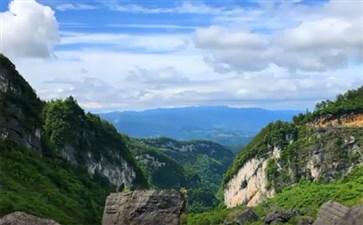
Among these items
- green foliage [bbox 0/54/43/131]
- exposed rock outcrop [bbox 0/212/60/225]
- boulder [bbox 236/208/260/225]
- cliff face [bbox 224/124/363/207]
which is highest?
green foliage [bbox 0/54/43/131]

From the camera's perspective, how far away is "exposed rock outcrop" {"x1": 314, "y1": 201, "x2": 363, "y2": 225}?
25.4 metres

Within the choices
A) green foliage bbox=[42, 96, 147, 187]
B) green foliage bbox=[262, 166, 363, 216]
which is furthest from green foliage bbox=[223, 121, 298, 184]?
green foliage bbox=[42, 96, 147, 187]

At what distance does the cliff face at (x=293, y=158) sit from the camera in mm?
124250

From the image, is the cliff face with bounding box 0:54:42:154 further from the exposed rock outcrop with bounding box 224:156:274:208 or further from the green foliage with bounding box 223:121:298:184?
the exposed rock outcrop with bounding box 224:156:274:208

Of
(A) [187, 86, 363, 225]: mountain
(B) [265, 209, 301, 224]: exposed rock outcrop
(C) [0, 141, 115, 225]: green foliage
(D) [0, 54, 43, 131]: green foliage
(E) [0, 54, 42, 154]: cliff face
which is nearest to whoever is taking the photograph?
(C) [0, 141, 115, 225]: green foliage

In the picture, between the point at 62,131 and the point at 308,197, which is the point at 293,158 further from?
the point at 62,131

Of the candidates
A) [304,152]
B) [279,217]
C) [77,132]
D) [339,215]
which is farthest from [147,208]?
[304,152]

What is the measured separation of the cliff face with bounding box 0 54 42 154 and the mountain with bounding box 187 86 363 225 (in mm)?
29624

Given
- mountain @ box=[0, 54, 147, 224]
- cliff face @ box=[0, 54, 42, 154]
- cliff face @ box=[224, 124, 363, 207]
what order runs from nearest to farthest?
mountain @ box=[0, 54, 147, 224] → cliff face @ box=[0, 54, 42, 154] → cliff face @ box=[224, 124, 363, 207]

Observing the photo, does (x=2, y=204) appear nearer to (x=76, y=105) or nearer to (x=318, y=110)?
(x=76, y=105)

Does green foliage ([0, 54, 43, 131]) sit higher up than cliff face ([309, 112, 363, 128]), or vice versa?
green foliage ([0, 54, 43, 131])

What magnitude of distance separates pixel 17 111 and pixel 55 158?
11723 mm

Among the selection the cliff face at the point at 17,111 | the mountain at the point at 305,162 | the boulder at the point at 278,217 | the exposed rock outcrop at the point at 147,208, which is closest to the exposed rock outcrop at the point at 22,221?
the exposed rock outcrop at the point at 147,208

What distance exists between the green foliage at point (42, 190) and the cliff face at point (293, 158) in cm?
5006
